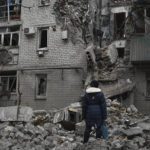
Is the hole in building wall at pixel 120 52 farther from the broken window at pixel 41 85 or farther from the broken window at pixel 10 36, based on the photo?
the broken window at pixel 10 36

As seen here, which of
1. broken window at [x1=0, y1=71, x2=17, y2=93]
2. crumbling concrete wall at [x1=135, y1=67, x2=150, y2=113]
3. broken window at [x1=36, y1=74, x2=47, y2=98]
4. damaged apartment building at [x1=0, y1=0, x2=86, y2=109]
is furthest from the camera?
broken window at [x1=0, y1=71, x2=17, y2=93]

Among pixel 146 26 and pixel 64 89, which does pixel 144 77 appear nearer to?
pixel 146 26

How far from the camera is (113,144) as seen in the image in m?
8.27

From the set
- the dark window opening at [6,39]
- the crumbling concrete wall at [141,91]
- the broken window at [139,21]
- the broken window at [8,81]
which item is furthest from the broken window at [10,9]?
the crumbling concrete wall at [141,91]

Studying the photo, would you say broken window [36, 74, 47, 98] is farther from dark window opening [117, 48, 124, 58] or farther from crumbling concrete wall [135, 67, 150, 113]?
crumbling concrete wall [135, 67, 150, 113]

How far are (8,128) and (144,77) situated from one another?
8.60m

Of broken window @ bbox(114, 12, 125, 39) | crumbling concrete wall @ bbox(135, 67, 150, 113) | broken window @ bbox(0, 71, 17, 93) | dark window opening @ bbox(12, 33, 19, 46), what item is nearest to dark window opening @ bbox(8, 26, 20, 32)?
dark window opening @ bbox(12, 33, 19, 46)

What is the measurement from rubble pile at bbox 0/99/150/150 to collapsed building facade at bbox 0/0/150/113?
220 cm

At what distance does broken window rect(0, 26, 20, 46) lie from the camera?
21250mm

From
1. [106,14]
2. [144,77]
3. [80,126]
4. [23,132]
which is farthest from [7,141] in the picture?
[106,14]

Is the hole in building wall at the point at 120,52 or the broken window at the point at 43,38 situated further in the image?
the broken window at the point at 43,38

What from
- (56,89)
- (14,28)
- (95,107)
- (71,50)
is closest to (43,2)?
(14,28)

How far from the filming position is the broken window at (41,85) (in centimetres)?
1966

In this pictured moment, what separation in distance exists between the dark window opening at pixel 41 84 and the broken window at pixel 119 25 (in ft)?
17.5
